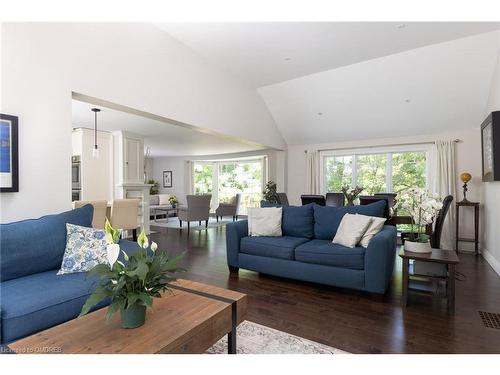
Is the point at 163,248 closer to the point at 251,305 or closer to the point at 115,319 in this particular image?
the point at 251,305

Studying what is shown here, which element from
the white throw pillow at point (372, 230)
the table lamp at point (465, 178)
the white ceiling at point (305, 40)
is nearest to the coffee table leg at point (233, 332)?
the white throw pillow at point (372, 230)

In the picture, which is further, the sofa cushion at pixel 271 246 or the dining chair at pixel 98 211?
the dining chair at pixel 98 211

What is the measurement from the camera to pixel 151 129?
6.57 meters

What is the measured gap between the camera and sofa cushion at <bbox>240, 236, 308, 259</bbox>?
3424 mm

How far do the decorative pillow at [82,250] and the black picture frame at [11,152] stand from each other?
0.60 metres

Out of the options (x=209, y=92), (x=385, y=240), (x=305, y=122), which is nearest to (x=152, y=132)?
(x=209, y=92)

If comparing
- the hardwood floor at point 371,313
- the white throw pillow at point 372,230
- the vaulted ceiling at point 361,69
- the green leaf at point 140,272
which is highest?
the vaulted ceiling at point 361,69

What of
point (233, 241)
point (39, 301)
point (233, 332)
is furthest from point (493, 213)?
point (39, 301)

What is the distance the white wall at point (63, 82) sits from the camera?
8.14 ft

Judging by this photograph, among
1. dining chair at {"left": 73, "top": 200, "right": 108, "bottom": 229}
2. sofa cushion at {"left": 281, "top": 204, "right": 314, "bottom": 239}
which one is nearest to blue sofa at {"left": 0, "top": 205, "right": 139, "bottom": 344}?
dining chair at {"left": 73, "top": 200, "right": 108, "bottom": 229}

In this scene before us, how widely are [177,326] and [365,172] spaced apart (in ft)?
20.6

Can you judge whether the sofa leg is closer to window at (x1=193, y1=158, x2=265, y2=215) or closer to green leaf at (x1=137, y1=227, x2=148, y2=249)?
green leaf at (x1=137, y1=227, x2=148, y2=249)

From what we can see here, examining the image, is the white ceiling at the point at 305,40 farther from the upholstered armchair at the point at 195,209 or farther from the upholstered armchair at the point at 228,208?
the upholstered armchair at the point at 228,208

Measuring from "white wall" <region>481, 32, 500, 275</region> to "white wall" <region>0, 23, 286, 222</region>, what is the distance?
4.63 meters
